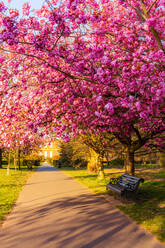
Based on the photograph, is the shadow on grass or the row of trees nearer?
the shadow on grass

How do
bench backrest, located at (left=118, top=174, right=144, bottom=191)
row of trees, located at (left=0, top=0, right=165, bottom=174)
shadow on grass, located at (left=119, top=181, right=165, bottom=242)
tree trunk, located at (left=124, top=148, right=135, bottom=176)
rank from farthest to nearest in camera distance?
1. tree trunk, located at (left=124, top=148, right=135, bottom=176)
2. bench backrest, located at (left=118, top=174, right=144, bottom=191)
3. row of trees, located at (left=0, top=0, right=165, bottom=174)
4. shadow on grass, located at (left=119, top=181, right=165, bottom=242)

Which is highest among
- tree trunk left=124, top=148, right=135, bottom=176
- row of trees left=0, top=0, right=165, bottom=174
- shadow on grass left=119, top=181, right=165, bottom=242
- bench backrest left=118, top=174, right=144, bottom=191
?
row of trees left=0, top=0, right=165, bottom=174

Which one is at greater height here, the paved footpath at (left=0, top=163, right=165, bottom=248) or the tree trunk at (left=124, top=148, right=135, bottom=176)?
the tree trunk at (left=124, top=148, right=135, bottom=176)

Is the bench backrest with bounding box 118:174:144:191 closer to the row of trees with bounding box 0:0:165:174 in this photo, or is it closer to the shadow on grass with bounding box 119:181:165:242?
the shadow on grass with bounding box 119:181:165:242

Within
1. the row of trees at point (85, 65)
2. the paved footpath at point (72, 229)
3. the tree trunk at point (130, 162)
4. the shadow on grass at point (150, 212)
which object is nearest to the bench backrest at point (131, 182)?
the shadow on grass at point (150, 212)

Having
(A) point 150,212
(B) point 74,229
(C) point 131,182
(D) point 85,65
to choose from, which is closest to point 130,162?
(C) point 131,182

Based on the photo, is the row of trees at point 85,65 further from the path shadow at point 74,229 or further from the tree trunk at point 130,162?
the path shadow at point 74,229

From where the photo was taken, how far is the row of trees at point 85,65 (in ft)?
21.8

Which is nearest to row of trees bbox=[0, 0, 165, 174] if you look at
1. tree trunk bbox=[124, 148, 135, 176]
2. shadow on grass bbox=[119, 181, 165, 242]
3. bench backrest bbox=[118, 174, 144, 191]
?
tree trunk bbox=[124, 148, 135, 176]

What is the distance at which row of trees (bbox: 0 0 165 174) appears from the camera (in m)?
6.64

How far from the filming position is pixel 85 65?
8.05 m

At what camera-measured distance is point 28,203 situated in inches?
381

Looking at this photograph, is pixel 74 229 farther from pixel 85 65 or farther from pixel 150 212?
pixel 85 65

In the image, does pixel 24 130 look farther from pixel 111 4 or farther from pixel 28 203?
pixel 111 4
